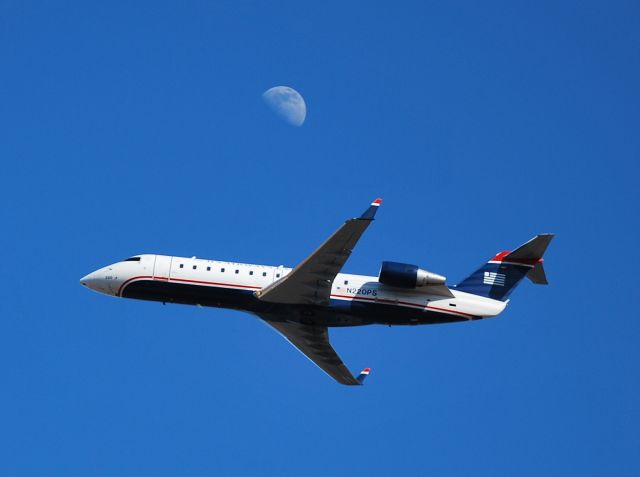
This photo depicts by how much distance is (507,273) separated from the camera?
39.4 metres

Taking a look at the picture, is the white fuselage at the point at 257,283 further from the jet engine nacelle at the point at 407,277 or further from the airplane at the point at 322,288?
the jet engine nacelle at the point at 407,277

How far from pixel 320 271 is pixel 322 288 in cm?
104

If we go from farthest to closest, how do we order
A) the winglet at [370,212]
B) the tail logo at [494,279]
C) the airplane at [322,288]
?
the tail logo at [494,279] → the airplane at [322,288] → the winglet at [370,212]

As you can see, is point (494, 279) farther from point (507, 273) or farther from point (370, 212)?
point (370, 212)

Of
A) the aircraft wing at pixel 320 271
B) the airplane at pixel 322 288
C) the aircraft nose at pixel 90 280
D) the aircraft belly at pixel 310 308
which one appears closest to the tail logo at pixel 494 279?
the airplane at pixel 322 288

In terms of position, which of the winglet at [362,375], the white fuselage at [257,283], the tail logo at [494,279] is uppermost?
the tail logo at [494,279]

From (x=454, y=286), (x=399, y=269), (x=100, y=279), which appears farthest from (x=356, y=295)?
(x=100, y=279)

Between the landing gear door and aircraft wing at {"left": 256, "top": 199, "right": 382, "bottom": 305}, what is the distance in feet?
14.8

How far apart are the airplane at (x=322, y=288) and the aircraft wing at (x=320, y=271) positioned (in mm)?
40

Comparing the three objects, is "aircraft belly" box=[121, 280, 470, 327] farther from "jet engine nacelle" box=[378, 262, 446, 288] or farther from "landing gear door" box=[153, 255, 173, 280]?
"jet engine nacelle" box=[378, 262, 446, 288]

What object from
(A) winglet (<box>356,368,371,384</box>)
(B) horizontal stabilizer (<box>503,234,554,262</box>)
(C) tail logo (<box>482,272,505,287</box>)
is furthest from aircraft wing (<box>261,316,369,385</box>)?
(B) horizontal stabilizer (<box>503,234,554,262</box>)

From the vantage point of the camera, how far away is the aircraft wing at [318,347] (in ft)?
129

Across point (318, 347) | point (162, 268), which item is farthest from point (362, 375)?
point (162, 268)

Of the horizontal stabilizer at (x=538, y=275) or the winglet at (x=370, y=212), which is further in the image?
the horizontal stabilizer at (x=538, y=275)
